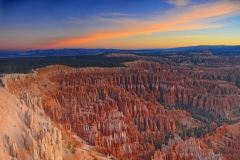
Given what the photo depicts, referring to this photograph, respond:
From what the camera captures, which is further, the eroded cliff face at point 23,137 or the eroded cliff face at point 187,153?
the eroded cliff face at point 187,153

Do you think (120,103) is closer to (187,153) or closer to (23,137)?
(187,153)

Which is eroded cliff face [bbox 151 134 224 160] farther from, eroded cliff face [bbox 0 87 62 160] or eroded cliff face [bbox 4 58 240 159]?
eroded cliff face [bbox 0 87 62 160]

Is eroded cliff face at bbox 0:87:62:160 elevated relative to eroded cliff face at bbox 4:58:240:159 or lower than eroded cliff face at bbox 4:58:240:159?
elevated

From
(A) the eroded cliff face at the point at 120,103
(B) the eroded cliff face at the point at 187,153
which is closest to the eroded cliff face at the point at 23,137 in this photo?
(A) the eroded cliff face at the point at 120,103

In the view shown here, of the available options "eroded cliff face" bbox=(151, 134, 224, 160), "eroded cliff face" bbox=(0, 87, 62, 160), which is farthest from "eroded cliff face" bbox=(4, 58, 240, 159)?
"eroded cliff face" bbox=(151, 134, 224, 160)

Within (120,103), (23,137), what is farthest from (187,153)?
(120,103)

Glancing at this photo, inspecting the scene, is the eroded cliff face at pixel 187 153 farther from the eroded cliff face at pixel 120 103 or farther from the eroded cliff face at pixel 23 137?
the eroded cliff face at pixel 23 137

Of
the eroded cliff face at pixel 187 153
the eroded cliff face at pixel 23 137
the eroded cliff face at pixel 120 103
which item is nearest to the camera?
the eroded cliff face at pixel 23 137

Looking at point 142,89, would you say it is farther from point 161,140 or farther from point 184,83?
point 161,140

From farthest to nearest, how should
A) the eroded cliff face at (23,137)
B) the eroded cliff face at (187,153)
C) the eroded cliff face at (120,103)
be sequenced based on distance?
the eroded cliff face at (120,103)
the eroded cliff face at (187,153)
the eroded cliff face at (23,137)
